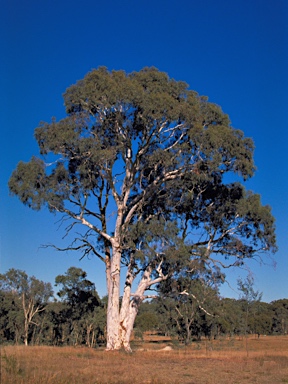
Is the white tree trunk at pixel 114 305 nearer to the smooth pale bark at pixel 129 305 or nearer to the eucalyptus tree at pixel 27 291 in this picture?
the smooth pale bark at pixel 129 305

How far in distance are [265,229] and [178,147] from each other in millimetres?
6893

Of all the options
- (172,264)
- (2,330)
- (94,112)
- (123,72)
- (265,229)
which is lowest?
(2,330)

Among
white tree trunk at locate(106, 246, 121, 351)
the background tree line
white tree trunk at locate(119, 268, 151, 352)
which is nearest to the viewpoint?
white tree trunk at locate(106, 246, 121, 351)

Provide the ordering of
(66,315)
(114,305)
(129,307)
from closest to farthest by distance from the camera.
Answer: (114,305)
(129,307)
(66,315)

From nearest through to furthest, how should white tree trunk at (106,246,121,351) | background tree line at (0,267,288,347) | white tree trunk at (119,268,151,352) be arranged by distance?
white tree trunk at (106,246,121,351) < white tree trunk at (119,268,151,352) < background tree line at (0,267,288,347)

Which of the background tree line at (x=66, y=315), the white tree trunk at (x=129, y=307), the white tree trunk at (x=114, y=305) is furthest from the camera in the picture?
the background tree line at (x=66, y=315)

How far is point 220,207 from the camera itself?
24359 mm

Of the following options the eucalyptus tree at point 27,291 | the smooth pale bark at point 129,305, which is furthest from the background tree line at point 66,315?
the smooth pale bark at point 129,305

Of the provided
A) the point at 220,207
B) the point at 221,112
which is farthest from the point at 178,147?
the point at 220,207

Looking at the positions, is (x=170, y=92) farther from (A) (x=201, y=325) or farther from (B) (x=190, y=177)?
(A) (x=201, y=325)

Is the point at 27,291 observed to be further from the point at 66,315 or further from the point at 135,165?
the point at 135,165

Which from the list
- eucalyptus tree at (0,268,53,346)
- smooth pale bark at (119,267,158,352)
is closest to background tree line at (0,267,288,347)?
eucalyptus tree at (0,268,53,346)

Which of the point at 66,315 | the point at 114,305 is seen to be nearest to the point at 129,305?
the point at 114,305

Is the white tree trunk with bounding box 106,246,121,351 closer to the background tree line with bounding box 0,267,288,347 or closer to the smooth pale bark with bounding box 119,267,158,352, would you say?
the smooth pale bark with bounding box 119,267,158,352
